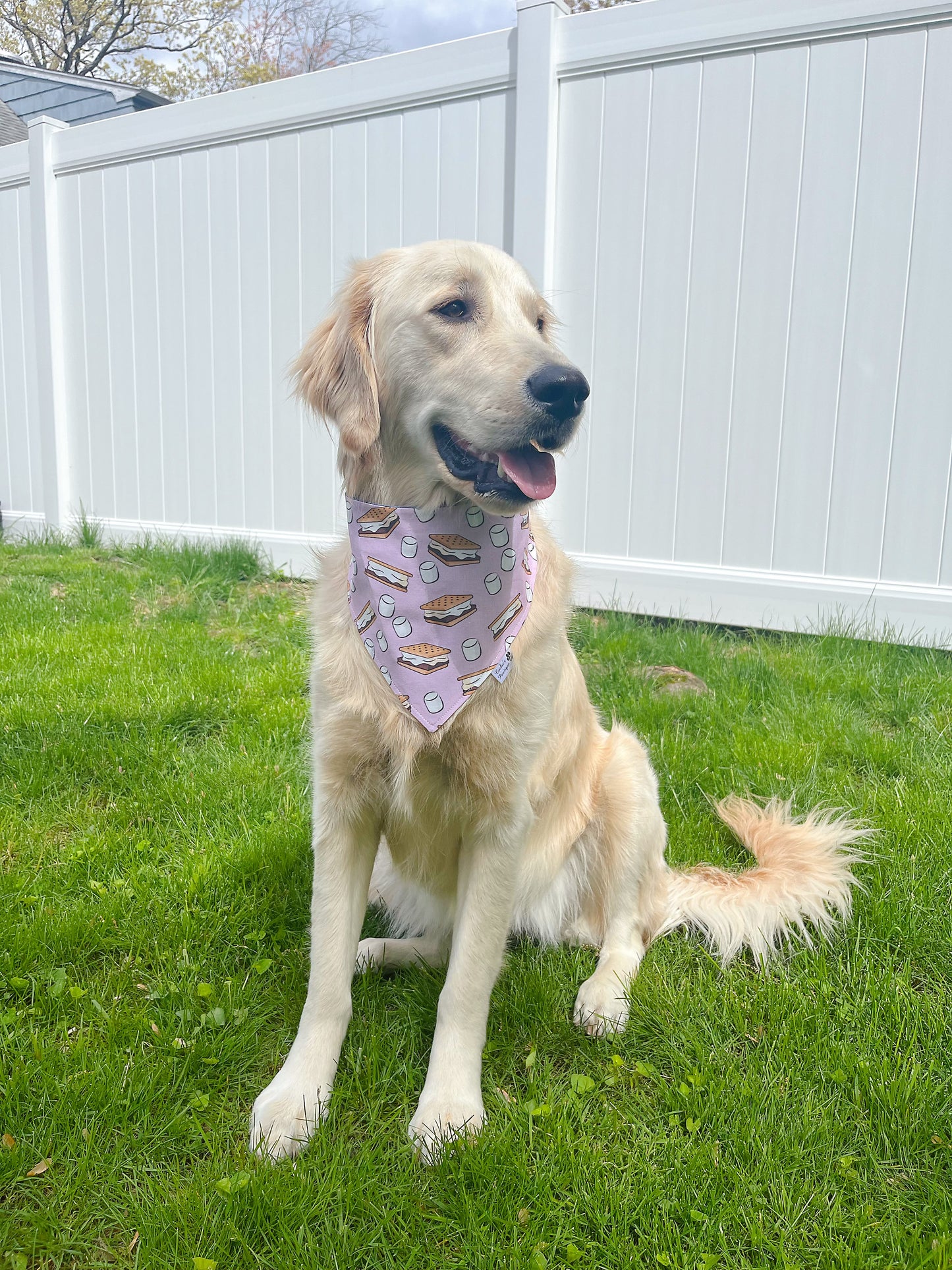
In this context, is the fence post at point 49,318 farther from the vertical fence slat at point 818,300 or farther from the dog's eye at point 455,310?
the dog's eye at point 455,310

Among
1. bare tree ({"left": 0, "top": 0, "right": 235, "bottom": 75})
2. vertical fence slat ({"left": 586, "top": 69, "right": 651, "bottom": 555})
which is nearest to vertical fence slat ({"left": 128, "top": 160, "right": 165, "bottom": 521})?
vertical fence slat ({"left": 586, "top": 69, "right": 651, "bottom": 555})

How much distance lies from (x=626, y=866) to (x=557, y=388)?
3.38 feet

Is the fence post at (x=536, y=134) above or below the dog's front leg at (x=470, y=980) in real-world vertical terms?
above

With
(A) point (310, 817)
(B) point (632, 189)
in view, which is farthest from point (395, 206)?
(A) point (310, 817)

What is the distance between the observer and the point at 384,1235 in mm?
1214

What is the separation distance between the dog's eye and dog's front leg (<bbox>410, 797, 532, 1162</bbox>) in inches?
35.4

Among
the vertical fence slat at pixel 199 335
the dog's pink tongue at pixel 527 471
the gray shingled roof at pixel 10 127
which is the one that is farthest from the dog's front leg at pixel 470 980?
the gray shingled roof at pixel 10 127

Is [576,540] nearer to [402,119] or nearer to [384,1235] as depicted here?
[402,119]

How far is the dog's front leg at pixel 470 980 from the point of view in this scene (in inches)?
55.7

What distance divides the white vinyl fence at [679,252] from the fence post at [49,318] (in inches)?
39.8

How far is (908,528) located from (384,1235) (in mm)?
3477

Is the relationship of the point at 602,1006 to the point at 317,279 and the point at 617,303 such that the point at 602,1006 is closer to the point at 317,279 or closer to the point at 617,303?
the point at 617,303

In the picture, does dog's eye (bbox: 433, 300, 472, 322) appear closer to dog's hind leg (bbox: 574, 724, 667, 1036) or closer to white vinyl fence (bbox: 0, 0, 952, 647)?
dog's hind leg (bbox: 574, 724, 667, 1036)

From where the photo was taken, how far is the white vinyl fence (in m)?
3.65
